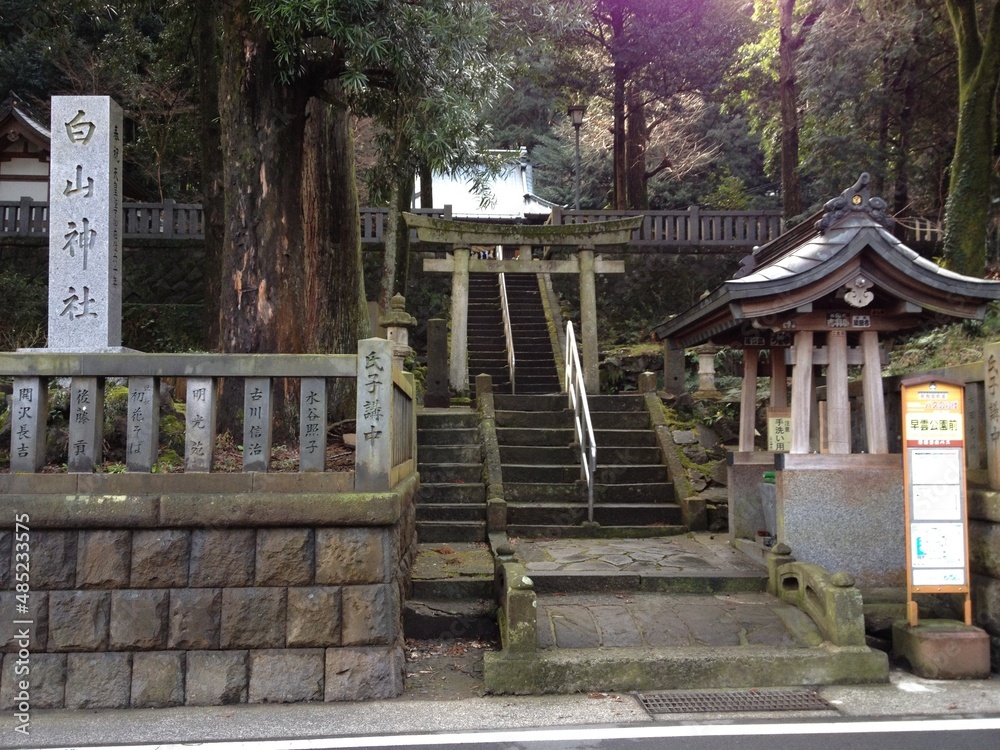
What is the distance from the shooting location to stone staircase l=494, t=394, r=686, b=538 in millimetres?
9664

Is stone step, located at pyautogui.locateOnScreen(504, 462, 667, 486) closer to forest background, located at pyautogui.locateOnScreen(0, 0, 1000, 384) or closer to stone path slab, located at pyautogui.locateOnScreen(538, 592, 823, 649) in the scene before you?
forest background, located at pyautogui.locateOnScreen(0, 0, 1000, 384)

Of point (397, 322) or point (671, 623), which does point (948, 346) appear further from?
point (671, 623)

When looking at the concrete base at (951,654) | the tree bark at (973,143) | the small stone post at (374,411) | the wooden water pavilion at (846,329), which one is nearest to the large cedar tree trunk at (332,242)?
the small stone post at (374,411)

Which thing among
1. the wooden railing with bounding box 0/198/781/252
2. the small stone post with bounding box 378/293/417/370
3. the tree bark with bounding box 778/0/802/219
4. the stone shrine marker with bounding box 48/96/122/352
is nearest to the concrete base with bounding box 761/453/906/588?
the stone shrine marker with bounding box 48/96/122/352

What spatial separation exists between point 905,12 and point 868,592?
16.8m

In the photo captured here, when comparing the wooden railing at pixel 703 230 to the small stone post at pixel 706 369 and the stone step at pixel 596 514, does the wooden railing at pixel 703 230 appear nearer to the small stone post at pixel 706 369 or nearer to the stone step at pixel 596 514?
the small stone post at pixel 706 369

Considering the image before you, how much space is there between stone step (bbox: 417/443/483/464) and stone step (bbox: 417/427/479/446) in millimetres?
243

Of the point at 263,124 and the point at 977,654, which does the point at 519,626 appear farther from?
the point at 263,124

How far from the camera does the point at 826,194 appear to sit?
2422 centimetres

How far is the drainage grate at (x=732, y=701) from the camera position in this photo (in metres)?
5.32

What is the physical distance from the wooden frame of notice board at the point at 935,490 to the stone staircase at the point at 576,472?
3750 mm

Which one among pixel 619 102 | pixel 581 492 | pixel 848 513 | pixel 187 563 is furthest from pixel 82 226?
pixel 619 102

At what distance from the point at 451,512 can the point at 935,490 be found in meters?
5.23

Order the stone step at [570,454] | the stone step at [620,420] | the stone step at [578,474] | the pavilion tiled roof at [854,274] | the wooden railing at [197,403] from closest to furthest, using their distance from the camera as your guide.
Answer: the wooden railing at [197,403], the pavilion tiled roof at [854,274], the stone step at [578,474], the stone step at [570,454], the stone step at [620,420]
